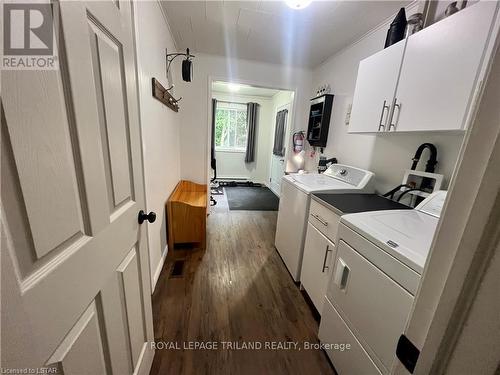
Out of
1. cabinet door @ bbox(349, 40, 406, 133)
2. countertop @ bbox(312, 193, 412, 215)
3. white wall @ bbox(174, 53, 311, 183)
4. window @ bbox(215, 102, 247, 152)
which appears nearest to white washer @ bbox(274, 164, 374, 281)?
countertop @ bbox(312, 193, 412, 215)

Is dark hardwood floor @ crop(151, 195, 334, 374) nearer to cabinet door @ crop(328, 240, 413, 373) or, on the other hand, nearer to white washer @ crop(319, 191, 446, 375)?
white washer @ crop(319, 191, 446, 375)

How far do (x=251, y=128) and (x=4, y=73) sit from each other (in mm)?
5300

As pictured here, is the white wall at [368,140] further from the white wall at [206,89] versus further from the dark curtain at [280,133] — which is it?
the dark curtain at [280,133]

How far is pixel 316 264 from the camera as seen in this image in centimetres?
162

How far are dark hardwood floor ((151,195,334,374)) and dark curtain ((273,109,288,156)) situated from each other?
8.96 ft

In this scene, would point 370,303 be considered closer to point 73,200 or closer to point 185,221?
point 73,200

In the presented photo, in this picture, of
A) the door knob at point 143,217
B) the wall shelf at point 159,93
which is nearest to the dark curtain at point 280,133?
the wall shelf at point 159,93

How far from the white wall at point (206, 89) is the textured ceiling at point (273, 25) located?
0.66 ft

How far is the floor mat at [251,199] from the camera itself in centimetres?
398

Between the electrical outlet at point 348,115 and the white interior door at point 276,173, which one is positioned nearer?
the electrical outlet at point 348,115

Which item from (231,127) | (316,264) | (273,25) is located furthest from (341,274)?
(231,127)

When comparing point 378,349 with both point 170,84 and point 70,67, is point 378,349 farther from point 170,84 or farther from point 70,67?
point 170,84

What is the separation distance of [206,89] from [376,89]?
2234mm

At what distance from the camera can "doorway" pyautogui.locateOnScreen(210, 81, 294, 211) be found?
4.90 meters
